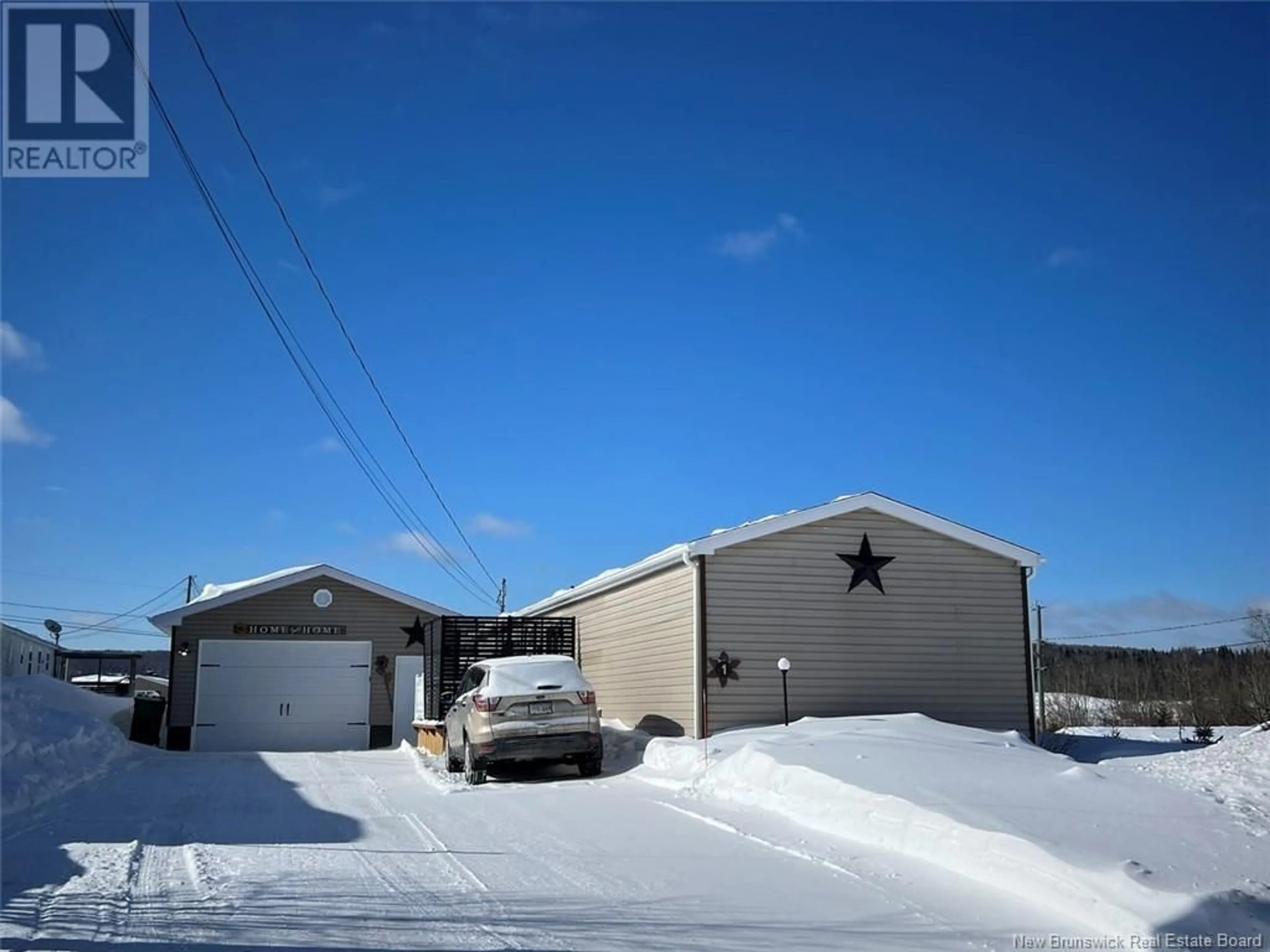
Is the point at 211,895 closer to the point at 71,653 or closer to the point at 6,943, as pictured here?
the point at 6,943

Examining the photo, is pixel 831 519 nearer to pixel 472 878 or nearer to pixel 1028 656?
pixel 1028 656

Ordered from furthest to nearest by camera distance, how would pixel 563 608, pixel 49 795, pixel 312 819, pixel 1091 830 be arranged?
pixel 563 608, pixel 49 795, pixel 312 819, pixel 1091 830

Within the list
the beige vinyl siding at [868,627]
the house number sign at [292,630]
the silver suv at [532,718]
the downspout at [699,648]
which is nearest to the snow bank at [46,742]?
the house number sign at [292,630]

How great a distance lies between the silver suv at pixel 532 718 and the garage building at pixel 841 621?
1.97 m

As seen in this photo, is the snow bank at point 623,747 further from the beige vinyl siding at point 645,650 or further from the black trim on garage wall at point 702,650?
the black trim on garage wall at point 702,650

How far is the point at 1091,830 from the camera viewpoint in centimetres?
789

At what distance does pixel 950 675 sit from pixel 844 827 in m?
8.61

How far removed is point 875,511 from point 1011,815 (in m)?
9.33

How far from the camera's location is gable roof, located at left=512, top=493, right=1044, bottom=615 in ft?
53.4

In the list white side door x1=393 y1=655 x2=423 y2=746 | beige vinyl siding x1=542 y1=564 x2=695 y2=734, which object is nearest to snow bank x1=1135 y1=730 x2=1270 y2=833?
beige vinyl siding x1=542 y1=564 x2=695 y2=734

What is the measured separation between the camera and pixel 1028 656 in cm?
1788

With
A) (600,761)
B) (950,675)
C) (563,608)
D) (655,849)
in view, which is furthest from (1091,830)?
(563,608)

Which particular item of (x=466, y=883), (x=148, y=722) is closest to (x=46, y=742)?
(x=466, y=883)

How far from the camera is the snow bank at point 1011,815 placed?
666cm
